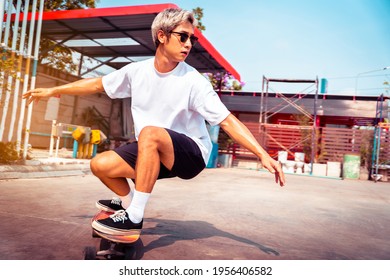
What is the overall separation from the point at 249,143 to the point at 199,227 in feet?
3.98

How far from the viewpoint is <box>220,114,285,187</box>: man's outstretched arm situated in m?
1.92

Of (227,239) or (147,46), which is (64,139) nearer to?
(147,46)

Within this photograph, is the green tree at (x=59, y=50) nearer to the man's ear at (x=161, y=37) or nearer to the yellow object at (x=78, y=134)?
the yellow object at (x=78, y=134)

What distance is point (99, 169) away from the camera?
2.19 meters

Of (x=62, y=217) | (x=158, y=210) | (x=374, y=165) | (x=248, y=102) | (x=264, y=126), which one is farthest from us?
(x=248, y=102)

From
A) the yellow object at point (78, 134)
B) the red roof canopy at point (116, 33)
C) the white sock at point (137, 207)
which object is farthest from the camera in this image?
the yellow object at point (78, 134)

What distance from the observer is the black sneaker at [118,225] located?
1921 millimetres

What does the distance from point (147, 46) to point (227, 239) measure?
368 inches

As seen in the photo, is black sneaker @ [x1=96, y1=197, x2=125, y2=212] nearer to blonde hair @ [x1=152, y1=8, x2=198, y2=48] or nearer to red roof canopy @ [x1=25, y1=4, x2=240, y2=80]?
blonde hair @ [x1=152, y1=8, x2=198, y2=48]

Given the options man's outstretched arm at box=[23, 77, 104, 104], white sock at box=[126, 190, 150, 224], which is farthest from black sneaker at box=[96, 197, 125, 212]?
man's outstretched arm at box=[23, 77, 104, 104]

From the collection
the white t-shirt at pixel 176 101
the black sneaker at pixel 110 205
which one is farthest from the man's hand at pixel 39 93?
the black sneaker at pixel 110 205

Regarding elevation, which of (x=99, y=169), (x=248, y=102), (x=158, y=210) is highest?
(x=248, y=102)
